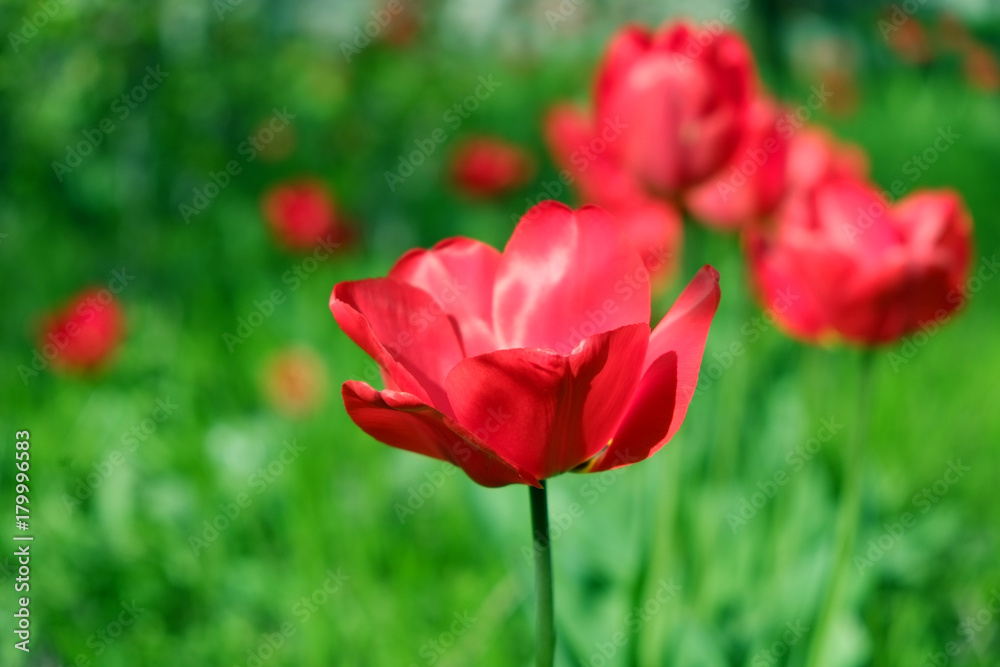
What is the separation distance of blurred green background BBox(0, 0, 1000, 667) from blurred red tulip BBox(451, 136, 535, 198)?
229mm

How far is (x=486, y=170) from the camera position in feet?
6.86

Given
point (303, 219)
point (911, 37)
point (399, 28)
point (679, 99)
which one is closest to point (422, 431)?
point (679, 99)

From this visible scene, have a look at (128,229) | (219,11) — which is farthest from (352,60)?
(128,229)

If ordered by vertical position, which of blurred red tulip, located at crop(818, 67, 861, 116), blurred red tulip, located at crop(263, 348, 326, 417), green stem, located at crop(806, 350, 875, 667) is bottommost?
blurred red tulip, located at crop(818, 67, 861, 116)

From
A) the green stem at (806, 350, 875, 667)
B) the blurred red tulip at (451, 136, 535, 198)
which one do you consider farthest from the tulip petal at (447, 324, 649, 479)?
the blurred red tulip at (451, 136, 535, 198)

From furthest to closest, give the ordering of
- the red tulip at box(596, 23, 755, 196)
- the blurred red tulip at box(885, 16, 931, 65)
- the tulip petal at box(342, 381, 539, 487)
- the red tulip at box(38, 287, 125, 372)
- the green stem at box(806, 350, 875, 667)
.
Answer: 1. the blurred red tulip at box(885, 16, 931, 65)
2. the red tulip at box(38, 287, 125, 372)
3. the red tulip at box(596, 23, 755, 196)
4. the green stem at box(806, 350, 875, 667)
5. the tulip petal at box(342, 381, 539, 487)

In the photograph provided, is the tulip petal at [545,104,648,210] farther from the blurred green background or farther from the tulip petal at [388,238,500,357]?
the tulip petal at [388,238,500,357]

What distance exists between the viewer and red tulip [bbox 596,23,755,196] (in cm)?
92

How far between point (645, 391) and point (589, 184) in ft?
3.05

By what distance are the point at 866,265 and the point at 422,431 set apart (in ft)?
1.47

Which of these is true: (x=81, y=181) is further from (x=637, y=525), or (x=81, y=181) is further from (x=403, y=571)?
(x=637, y=525)

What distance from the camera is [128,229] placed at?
6.96ft

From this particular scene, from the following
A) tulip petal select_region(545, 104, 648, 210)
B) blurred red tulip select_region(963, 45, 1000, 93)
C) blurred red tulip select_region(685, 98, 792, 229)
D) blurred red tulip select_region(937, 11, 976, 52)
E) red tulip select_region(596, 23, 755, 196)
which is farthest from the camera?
blurred red tulip select_region(937, 11, 976, 52)

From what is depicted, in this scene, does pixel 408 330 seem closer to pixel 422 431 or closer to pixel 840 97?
pixel 422 431
